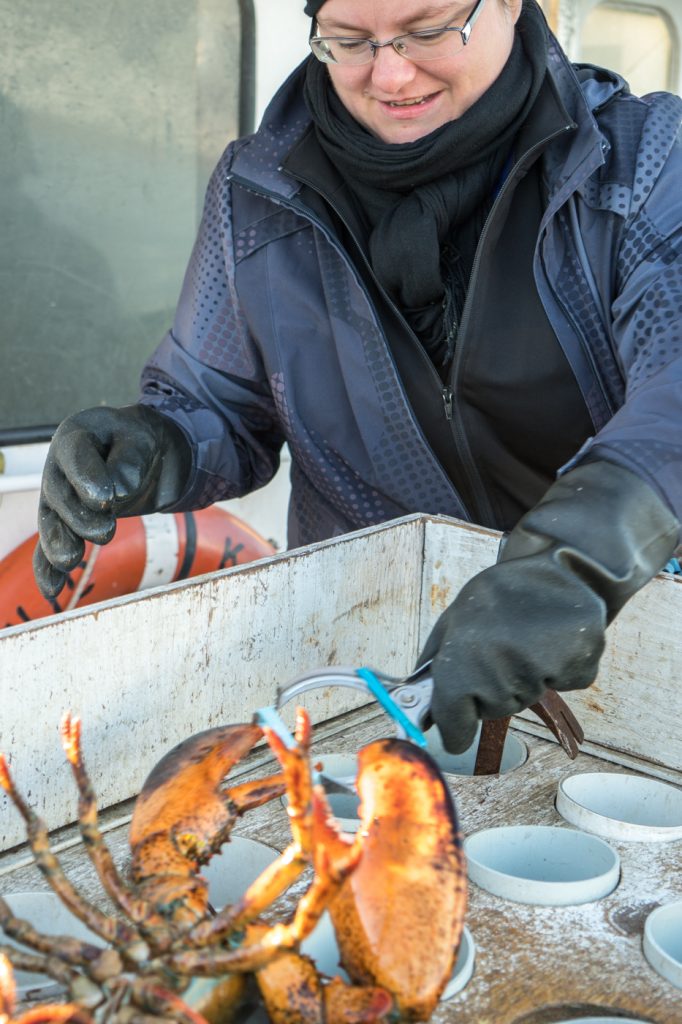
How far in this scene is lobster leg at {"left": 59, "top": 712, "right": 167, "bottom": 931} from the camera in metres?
1.07

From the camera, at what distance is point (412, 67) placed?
179 cm

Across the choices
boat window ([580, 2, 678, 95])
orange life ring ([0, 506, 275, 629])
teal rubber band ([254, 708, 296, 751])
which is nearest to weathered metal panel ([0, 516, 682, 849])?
teal rubber band ([254, 708, 296, 751])

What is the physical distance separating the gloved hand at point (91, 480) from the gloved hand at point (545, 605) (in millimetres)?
656

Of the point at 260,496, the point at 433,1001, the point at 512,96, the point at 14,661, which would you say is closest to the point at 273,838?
Answer: the point at 14,661

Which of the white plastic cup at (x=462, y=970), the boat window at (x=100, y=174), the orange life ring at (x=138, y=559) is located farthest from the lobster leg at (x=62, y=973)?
the boat window at (x=100, y=174)

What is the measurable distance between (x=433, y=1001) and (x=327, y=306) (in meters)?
1.30

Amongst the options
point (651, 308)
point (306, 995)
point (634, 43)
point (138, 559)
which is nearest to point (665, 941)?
point (306, 995)

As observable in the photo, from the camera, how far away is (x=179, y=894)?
1.10m

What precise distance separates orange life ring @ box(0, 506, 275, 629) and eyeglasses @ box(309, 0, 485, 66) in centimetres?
122

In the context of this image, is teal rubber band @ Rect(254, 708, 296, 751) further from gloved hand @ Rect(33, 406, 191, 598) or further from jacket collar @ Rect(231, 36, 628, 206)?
jacket collar @ Rect(231, 36, 628, 206)

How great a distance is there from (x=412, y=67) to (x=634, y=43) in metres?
3.04

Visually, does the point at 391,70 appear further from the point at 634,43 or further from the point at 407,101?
the point at 634,43

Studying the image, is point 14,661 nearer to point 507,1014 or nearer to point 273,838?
point 273,838

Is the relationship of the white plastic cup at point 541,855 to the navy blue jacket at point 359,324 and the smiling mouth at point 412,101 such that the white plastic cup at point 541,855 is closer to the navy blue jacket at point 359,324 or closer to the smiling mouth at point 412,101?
the navy blue jacket at point 359,324
